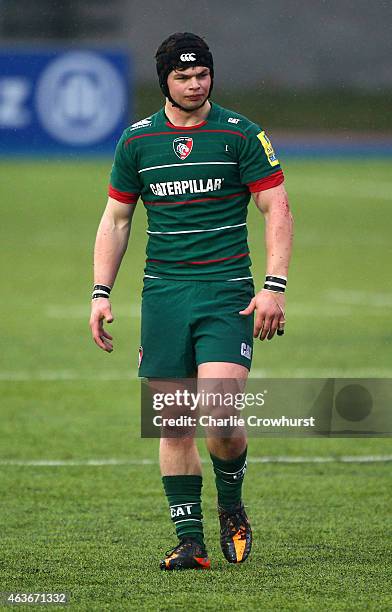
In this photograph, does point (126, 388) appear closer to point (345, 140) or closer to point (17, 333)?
point (17, 333)

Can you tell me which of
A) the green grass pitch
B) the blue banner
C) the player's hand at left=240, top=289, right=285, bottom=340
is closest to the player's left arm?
the player's hand at left=240, top=289, right=285, bottom=340

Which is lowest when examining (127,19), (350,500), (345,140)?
(350,500)

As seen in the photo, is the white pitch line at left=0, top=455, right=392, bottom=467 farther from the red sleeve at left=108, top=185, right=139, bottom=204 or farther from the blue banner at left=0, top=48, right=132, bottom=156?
the blue banner at left=0, top=48, right=132, bottom=156

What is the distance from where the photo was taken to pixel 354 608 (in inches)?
206

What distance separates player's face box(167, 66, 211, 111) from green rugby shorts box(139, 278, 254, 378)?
0.73 m

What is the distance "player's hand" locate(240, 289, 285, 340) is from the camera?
573 centimetres

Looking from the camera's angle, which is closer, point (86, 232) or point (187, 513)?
point (187, 513)

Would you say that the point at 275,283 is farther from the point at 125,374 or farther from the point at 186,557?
the point at 125,374

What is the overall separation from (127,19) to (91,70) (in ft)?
25.0

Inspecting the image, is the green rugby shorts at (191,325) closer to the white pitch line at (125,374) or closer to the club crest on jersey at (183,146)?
the club crest on jersey at (183,146)

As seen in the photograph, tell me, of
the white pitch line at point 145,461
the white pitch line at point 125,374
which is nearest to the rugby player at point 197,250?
the white pitch line at point 145,461

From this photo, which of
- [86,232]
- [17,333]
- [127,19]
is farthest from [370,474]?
[127,19]

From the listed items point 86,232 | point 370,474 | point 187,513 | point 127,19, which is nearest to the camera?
point 187,513

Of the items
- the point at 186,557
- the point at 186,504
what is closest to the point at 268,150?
the point at 186,504
